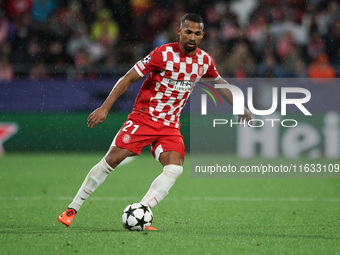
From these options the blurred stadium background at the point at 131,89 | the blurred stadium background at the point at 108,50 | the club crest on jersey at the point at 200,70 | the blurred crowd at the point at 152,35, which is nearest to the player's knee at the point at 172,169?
the club crest on jersey at the point at 200,70

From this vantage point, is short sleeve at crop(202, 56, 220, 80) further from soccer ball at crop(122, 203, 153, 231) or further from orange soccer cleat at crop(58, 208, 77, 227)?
orange soccer cleat at crop(58, 208, 77, 227)

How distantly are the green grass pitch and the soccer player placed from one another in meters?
0.45

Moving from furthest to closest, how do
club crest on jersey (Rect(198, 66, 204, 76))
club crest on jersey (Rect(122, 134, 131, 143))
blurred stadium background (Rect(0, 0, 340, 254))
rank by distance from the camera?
blurred stadium background (Rect(0, 0, 340, 254)), club crest on jersey (Rect(198, 66, 204, 76)), club crest on jersey (Rect(122, 134, 131, 143))

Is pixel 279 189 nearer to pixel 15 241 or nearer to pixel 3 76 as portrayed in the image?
pixel 15 241

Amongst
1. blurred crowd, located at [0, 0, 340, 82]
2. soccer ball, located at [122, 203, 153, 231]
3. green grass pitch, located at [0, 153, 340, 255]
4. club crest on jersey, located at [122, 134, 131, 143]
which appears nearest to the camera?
green grass pitch, located at [0, 153, 340, 255]

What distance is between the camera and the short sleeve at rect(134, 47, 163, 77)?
619cm

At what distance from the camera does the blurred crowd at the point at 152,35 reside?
13.7 m

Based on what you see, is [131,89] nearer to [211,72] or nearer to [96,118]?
[211,72]

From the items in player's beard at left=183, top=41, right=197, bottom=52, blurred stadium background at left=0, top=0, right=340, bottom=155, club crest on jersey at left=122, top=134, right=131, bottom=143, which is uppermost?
blurred stadium background at left=0, top=0, right=340, bottom=155

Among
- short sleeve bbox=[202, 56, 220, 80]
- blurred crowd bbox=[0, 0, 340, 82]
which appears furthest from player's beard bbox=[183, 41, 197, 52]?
blurred crowd bbox=[0, 0, 340, 82]

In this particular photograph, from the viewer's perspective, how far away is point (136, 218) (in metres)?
6.04

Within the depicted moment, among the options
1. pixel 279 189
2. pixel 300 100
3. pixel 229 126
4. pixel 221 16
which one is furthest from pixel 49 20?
pixel 279 189

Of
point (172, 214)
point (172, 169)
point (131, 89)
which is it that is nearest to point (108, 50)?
point (131, 89)

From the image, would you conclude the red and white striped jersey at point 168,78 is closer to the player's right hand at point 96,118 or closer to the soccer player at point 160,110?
the soccer player at point 160,110
